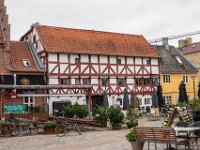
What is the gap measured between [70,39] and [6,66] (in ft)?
27.0

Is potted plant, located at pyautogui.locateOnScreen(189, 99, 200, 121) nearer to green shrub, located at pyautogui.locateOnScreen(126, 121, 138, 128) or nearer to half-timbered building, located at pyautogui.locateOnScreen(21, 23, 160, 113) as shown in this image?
green shrub, located at pyautogui.locateOnScreen(126, 121, 138, 128)

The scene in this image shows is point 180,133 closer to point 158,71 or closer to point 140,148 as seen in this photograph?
point 140,148

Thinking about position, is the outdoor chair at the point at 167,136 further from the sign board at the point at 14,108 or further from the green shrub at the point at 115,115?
the sign board at the point at 14,108

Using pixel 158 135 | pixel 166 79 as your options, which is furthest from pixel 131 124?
pixel 166 79

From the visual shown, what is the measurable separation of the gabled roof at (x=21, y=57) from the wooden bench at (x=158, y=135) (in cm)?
2410

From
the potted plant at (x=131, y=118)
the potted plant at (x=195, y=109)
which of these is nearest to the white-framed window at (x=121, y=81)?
the potted plant at (x=131, y=118)

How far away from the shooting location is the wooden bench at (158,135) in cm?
1116

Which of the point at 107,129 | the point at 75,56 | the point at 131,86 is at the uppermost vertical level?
the point at 75,56

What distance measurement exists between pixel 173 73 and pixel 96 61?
12634 mm

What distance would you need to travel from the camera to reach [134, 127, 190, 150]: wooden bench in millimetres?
11156

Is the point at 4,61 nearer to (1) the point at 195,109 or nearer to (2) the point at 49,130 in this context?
(2) the point at 49,130

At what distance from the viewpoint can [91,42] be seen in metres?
40.1

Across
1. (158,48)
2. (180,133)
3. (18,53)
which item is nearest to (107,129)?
(180,133)

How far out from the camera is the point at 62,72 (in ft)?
120
